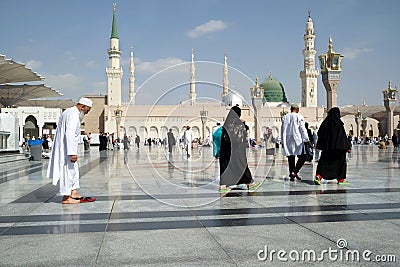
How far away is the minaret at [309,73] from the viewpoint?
57.7 metres

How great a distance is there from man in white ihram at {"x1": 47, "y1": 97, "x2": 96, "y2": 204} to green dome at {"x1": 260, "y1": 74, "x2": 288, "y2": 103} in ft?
220

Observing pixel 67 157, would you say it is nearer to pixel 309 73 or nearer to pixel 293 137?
pixel 293 137

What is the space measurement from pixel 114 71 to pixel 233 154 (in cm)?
5952

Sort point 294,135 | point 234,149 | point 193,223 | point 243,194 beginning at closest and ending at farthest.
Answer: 1. point 193,223
2. point 243,194
3. point 234,149
4. point 294,135

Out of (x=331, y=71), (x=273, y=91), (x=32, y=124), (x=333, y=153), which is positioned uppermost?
(x=273, y=91)

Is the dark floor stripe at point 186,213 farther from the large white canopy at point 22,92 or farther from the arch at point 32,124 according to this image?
the arch at point 32,124

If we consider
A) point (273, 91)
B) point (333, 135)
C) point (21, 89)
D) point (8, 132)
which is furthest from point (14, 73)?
point (273, 91)

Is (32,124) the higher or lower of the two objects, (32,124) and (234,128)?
the higher

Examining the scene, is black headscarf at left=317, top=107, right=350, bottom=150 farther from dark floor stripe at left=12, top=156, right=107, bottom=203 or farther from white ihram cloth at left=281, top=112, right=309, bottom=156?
dark floor stripe at left=12, top=156, right=107, bottom=203

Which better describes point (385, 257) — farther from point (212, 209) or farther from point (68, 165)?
point (68, 165)

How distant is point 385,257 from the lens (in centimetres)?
249

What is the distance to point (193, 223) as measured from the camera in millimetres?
3518

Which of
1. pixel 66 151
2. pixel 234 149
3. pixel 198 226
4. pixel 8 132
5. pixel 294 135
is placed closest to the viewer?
pixel 198 226

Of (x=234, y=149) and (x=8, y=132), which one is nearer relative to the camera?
(x=234, y=149)
